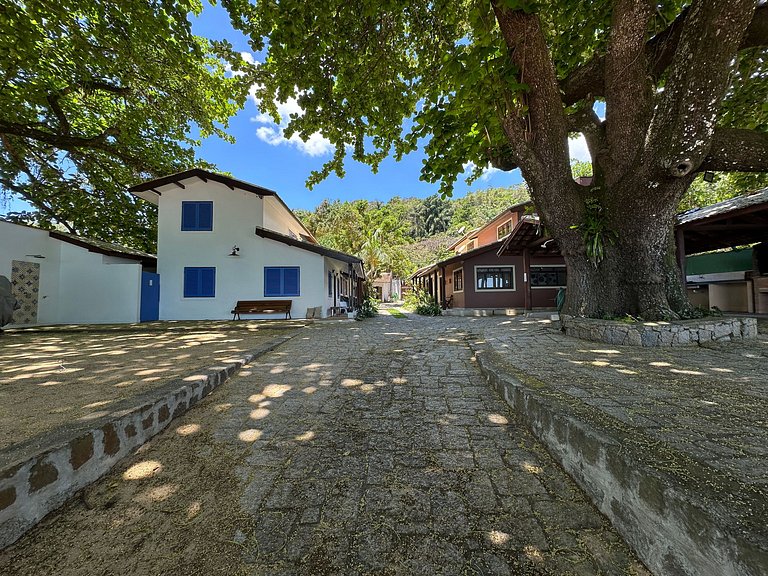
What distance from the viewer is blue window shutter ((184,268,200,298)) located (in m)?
12.4

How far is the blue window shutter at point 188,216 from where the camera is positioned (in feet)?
41.3

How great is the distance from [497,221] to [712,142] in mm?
16661

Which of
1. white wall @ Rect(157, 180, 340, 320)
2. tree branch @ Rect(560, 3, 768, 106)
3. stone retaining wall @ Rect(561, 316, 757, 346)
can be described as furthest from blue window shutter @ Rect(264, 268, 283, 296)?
tree branch @ Rect(560, 3, 768, 106)

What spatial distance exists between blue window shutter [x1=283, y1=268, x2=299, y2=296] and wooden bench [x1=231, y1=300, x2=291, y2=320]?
1.39 ft

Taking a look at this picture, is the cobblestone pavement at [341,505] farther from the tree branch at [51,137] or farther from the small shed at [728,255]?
the tree branch at [51,137]

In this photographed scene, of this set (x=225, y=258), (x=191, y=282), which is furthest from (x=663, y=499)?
(x=191, y=282)

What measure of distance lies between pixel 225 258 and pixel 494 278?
12.9 meters

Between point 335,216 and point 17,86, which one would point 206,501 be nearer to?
point 17,86

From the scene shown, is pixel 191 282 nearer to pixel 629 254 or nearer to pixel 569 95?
pixel 569 95

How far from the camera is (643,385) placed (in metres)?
3.11

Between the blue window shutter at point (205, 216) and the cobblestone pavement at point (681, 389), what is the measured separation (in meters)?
12.0

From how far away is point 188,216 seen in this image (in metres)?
12.6

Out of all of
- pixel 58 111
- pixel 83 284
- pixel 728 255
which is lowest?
pixel 83 284

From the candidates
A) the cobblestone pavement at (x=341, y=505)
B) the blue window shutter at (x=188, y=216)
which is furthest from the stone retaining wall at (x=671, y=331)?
the blue window shutter at (x=188, y=216)
